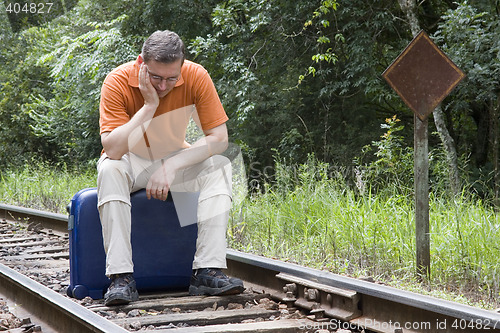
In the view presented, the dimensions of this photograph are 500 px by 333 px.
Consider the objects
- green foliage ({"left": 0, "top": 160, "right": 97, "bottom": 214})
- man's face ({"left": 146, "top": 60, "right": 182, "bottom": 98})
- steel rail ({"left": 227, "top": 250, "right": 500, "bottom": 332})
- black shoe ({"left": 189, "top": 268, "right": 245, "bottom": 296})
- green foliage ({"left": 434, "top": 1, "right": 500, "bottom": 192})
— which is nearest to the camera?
steel rail ({"left": 227, "top": 250, "right": 500, "bottom": 332})

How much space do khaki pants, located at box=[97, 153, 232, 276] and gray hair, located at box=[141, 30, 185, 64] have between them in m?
0.66

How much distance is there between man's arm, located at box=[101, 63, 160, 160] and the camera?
11.4 ft

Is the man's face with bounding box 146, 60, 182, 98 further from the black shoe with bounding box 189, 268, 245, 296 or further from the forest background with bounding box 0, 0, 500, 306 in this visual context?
the forest background with bounding box 0, 0, 500, 306

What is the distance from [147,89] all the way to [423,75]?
172 centimetres

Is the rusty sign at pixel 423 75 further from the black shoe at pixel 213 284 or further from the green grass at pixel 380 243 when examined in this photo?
the black shoe at pixel 213 284

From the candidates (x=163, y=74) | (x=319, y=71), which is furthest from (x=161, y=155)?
(x=319, y=71)

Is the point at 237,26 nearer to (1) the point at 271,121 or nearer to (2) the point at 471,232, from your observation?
(1) the point at 271,121

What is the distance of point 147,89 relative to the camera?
3.51 m

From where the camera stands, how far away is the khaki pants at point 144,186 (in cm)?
342

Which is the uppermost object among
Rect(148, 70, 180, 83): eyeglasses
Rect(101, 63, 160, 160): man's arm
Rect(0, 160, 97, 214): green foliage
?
Rect(148, 70, 180, 83): eyeglasses

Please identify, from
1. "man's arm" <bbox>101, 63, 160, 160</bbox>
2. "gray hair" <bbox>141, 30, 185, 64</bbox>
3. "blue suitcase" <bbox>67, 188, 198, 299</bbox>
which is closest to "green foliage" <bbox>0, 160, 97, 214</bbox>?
"blue suitcase" <bbox>67, 188, 198, 299</bbox>

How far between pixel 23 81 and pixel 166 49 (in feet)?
58.2

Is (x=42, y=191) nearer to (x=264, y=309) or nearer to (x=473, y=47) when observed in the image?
(x=473, y=47)

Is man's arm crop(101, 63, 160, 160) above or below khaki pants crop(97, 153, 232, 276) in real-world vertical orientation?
above
